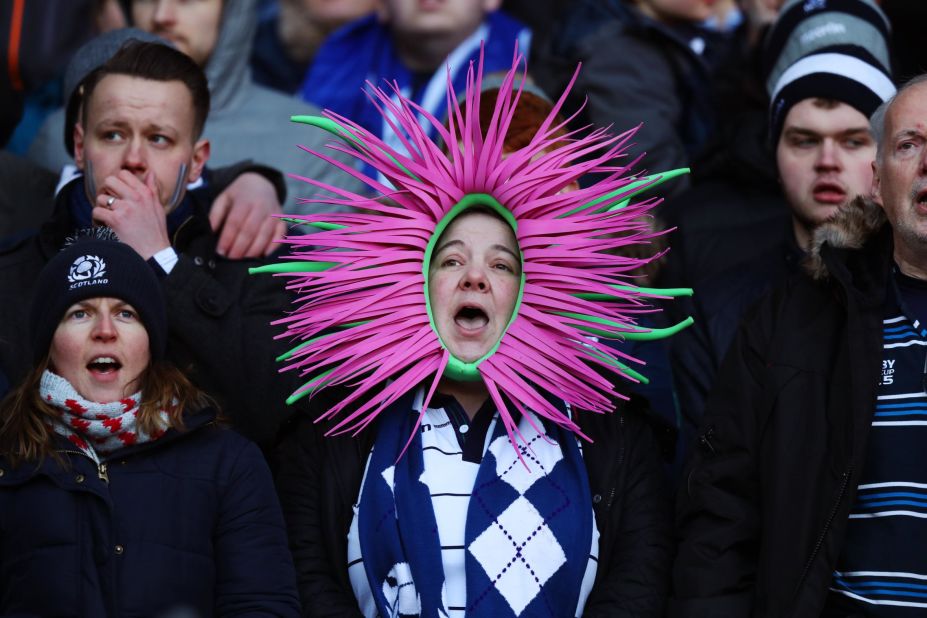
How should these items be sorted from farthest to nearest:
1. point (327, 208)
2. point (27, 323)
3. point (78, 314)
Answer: point (327, 208)
point (27, 323)
point (78, 314)

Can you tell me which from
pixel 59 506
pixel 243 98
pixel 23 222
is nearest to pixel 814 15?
pixel 243 98

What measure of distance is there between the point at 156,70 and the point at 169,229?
19.3 inches

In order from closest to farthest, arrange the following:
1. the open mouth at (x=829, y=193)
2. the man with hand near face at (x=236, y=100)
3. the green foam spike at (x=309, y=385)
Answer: the green foam spike at (x=309, y=385) < the open mouth at (x=829, y=193) < the man with hand near face at (x=236, y=100)

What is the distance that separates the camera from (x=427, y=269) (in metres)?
3.89

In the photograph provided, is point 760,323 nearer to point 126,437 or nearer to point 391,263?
point 391,263

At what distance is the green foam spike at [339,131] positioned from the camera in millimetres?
3760

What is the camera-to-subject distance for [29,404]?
3619 millimetres

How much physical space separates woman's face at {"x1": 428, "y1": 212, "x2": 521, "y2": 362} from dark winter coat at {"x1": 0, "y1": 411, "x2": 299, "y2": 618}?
584mm

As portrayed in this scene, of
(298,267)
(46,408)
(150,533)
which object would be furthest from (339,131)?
(150,533)

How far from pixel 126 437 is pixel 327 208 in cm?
171

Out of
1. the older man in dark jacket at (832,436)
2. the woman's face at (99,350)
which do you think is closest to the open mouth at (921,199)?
the older man in dark jacket at (832,436)

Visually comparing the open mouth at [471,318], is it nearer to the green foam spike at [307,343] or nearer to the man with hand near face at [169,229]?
the green foam spike at [307,343]

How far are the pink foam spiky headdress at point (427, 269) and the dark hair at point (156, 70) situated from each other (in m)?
0.80

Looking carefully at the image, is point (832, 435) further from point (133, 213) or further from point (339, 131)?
point (133, 213)
